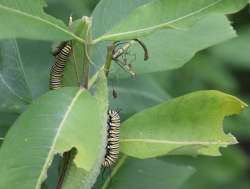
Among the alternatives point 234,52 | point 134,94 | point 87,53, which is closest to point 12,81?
point 87,53

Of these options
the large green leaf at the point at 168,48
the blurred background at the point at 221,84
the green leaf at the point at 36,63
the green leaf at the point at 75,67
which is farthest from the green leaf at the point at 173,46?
the blurred background at the point at 221,84

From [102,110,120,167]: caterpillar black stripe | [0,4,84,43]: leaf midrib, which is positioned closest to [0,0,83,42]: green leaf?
[0,4,84,43]: leaf midrib

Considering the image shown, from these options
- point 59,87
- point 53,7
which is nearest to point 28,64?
point 53,7

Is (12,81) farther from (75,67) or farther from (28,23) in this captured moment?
(28,23)

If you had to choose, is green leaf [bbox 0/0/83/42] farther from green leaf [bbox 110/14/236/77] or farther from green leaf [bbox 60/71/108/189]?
green leaf [bbox 110/14/236/77]

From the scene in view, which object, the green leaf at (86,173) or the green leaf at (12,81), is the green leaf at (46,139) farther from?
the green leaf at (12,81)
